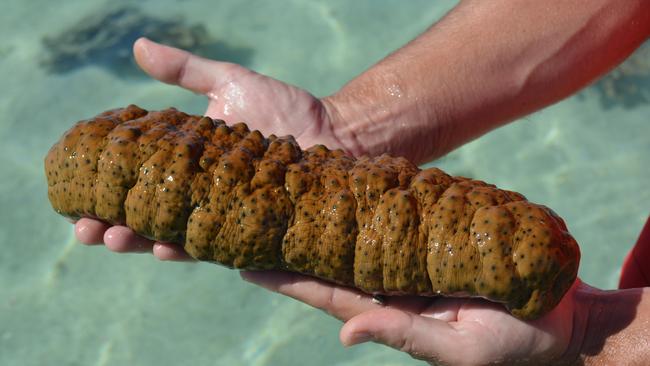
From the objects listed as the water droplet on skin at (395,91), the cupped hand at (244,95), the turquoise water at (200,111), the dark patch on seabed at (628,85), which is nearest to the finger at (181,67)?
the cupped hand at (244,95)

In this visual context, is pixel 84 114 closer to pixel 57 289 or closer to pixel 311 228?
pixel 57 289

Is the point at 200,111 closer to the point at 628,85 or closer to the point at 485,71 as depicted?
the point at 485,71

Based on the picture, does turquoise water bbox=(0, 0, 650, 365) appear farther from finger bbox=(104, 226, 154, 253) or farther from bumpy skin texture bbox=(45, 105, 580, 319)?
bumpy skin texture bbox=(45, 105, 580, 319)

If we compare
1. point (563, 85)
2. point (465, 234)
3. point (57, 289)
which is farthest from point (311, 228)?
point (57, 289)

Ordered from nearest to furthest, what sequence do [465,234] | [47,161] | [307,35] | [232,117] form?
[465,234]
[47,161]
[232,117]
[307,35]

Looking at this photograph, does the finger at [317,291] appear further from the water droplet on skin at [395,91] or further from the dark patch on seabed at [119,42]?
the dark patch on seabed at [119,42]

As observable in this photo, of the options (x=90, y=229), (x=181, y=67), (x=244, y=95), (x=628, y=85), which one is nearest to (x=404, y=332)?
(x=90, y=229)
